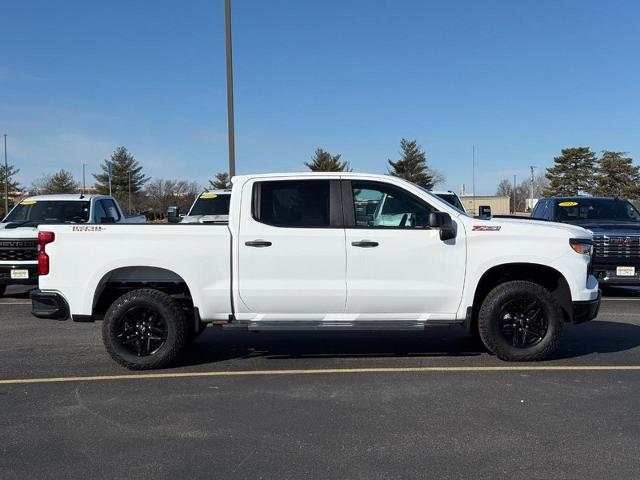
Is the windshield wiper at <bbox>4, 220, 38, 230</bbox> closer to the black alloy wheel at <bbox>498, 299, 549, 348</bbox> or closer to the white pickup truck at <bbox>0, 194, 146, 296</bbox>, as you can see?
the white pickup truck at <bbox>0, 194, 146, 296</bbox>

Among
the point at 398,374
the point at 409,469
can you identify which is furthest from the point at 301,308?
the point at 409,469

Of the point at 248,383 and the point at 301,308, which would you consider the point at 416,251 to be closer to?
the point at 301,308

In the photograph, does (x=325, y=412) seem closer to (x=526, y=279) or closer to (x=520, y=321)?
(x=520, y=321)

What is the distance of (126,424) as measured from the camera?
468 cm

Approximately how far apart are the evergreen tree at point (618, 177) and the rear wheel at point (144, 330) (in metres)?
55.7

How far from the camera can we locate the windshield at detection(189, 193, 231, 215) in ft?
44.4

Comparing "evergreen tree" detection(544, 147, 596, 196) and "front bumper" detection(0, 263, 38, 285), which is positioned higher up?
"evergreen tree" detection(544, 147, 596, 196)

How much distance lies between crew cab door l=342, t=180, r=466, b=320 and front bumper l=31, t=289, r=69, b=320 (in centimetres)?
291

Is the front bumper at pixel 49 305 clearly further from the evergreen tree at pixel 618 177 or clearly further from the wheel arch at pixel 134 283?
the evergreen tree at pixel 618 177

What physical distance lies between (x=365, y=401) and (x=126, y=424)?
6.43 ft

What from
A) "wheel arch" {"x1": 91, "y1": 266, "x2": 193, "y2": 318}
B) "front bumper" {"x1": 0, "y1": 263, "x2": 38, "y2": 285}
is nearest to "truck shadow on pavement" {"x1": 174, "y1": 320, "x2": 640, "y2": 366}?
"wheel arch" {"x1": 91, "y1": 266, "x2": 193, "y2": 318}

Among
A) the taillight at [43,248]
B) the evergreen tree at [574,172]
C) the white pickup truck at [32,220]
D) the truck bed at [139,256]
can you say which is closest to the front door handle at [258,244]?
the truck bed at [139,256]

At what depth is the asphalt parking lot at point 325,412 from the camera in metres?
3.92

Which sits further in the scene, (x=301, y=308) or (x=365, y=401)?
(x=301, y=308)
